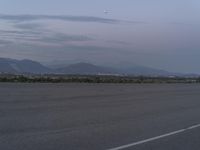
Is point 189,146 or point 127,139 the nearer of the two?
point 189,146

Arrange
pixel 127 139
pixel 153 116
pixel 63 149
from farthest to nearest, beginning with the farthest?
pixel 153 116 → pixel 127 139 → pixel 63 149

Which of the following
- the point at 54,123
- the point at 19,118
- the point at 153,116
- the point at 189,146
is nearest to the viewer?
the point at 189,146

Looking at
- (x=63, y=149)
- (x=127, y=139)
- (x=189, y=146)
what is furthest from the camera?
(x=127, y=139)

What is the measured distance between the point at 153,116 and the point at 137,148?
9819 millimetres

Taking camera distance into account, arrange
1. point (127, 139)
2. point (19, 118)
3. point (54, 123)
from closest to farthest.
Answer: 1. point (127, 139)
2. point (54, 123)
3. point (19, 118)

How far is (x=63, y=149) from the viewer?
1172 cm

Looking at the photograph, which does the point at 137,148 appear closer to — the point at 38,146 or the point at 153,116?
the point at 38,146

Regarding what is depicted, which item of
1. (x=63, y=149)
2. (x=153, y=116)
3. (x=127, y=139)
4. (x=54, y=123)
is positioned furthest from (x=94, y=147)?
(x=153, y=116)

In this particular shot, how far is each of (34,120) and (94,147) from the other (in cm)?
705

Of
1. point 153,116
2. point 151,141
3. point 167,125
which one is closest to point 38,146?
point 151,141

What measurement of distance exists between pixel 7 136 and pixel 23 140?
902mm

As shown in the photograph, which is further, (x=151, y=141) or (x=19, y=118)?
(x=19, y=118)

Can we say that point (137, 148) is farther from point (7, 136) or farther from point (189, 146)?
point (7, 136)

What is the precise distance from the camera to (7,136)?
13883mm
